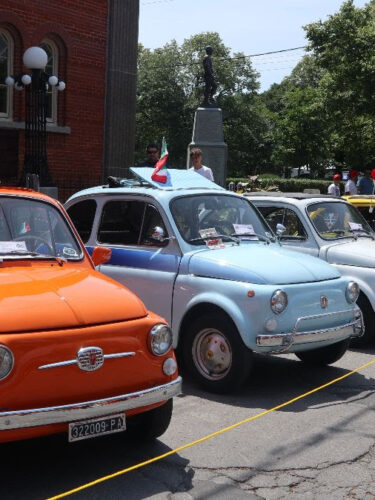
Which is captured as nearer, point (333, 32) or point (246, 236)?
point (246, 236)

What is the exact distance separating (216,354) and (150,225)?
5.10 feet

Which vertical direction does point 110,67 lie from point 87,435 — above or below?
above

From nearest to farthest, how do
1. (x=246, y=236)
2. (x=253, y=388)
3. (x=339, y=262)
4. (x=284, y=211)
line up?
(x=253, y=388)
(x=246, y=236)
(x=339, y=262)
(x=284, y=211)

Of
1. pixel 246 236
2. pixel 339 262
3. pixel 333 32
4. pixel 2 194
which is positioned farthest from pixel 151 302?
pixel 333 32

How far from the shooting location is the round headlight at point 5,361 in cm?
386

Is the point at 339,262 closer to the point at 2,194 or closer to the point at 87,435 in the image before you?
the point at 2,194

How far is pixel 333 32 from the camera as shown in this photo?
94.3 ft

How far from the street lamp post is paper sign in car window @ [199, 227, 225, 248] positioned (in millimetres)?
8253

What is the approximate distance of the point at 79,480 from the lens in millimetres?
4273

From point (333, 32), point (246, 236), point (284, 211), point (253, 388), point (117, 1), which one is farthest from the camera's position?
point (333, 32)

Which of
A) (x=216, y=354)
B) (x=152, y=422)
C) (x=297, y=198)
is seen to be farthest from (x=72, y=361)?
(x=297, y=198)

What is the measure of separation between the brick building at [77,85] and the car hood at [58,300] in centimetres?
1099

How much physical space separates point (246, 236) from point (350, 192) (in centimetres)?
1034

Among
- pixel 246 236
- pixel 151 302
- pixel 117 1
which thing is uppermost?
pixel 117 1
